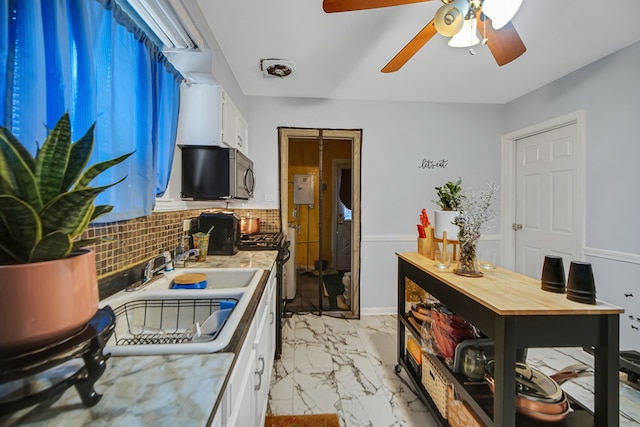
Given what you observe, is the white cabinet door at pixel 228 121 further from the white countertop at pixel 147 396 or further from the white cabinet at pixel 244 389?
the white countertop at pixel 147 396

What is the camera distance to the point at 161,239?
5.29 feet

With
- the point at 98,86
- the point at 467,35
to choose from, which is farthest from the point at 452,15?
the point at 98,86

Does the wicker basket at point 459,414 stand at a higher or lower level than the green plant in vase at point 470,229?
lower

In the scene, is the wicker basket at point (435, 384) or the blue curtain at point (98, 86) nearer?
the blue curtain at point (98, 86)

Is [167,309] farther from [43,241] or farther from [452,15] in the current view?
[452,15]

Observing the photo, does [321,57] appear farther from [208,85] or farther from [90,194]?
[90,194]

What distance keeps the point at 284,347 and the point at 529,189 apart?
3202 mm

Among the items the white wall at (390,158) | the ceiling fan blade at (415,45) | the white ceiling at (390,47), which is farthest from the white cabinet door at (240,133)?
the ceiling fan blade at (415,45)

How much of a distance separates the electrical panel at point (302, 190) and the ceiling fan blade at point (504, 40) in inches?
104

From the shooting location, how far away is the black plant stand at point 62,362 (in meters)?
0.44

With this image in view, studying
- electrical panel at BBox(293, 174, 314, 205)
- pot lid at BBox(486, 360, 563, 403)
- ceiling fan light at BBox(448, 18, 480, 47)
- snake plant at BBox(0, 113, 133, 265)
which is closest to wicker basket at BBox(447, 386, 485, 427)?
pot lid at BBox(486, 360, 563, 403)

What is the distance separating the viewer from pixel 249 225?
2.89 metres

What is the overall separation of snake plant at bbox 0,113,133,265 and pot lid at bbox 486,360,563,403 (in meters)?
1.69

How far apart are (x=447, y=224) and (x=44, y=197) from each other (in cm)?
185
